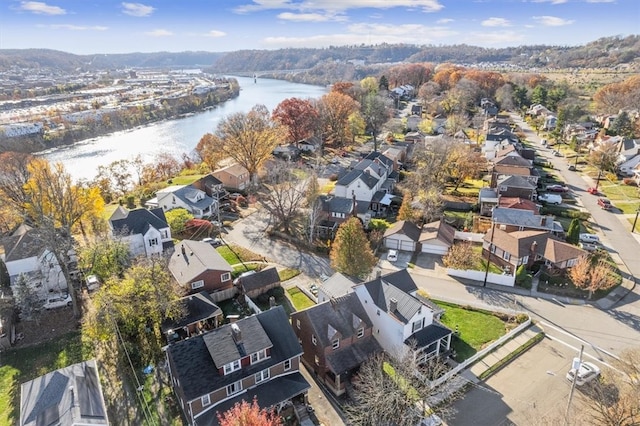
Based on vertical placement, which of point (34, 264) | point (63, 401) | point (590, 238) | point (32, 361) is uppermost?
point (63, 401)

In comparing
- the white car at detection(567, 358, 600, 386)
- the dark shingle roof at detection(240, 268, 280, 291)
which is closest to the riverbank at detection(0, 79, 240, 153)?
the dark shingle roof at detection(240, 268, 280, 291)

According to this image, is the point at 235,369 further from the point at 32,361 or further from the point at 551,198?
the point at 551,198

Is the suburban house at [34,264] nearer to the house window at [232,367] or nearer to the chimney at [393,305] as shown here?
the house window at [232,367]

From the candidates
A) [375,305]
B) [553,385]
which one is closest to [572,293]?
[553,385]

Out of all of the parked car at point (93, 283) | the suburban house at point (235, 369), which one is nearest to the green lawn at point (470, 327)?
the suburban house at point (235, 369)

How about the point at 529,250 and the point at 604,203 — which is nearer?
the point at 529,250

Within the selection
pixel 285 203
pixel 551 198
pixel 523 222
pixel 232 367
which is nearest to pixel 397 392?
pixel 232 367

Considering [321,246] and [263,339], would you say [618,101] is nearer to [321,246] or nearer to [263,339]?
[321,246]

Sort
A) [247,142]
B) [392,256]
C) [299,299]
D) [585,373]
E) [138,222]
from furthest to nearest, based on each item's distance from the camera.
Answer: [247,142], [392,256], [138,222], [299,299], [585,373]
